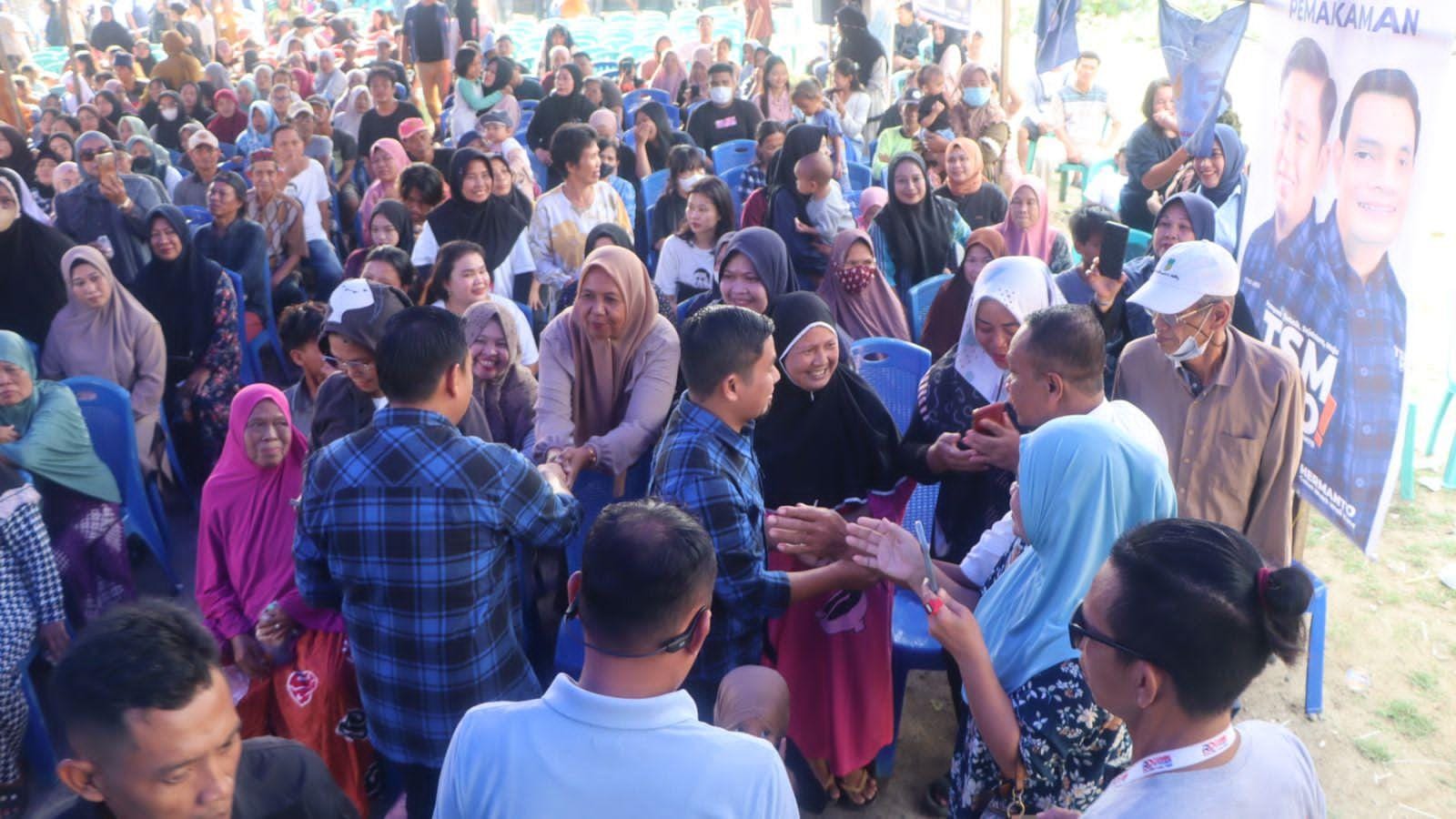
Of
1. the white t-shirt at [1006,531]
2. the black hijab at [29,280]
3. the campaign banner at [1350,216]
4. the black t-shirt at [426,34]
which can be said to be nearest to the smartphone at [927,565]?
the white t-shirt at [1006,531]

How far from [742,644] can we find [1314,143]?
2399mm

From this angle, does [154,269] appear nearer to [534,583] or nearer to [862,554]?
[534,583]

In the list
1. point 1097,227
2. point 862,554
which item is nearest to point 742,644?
point 862,554

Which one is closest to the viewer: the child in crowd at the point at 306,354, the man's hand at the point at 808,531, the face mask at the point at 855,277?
the man's hand at the point at 808,531

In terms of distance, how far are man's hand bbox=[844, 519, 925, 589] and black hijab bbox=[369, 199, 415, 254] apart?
421 centimetres

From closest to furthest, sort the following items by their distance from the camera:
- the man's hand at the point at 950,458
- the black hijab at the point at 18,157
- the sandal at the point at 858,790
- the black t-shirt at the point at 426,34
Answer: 1. the man's hand at the point at 950,458
2. the sandal at the point at 858,790
3. the black hijab at the point at 18,157
4. the black t-shirt at the point at 426,34

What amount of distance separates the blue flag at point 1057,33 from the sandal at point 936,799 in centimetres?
583

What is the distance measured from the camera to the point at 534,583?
3172 millimetres

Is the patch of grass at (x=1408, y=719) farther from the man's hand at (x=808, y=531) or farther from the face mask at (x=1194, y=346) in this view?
the man's hand at (x=808, y=531)

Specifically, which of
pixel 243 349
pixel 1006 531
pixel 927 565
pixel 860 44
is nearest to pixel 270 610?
pixel 927 565

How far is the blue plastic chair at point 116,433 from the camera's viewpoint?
4145mm

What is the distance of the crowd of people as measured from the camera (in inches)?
55.8

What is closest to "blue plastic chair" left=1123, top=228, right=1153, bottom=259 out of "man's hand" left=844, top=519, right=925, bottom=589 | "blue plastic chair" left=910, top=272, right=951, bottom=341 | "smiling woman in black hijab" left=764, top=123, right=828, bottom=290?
"blue plastic chair" left=910, top=272, right=951, bottom=341

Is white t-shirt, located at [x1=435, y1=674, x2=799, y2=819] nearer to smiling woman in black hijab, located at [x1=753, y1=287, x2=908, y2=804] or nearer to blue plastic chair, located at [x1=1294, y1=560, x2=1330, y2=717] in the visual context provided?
smiling woman in black hijab, located at [x1=753, y1=287, x2=908, y2=804]
